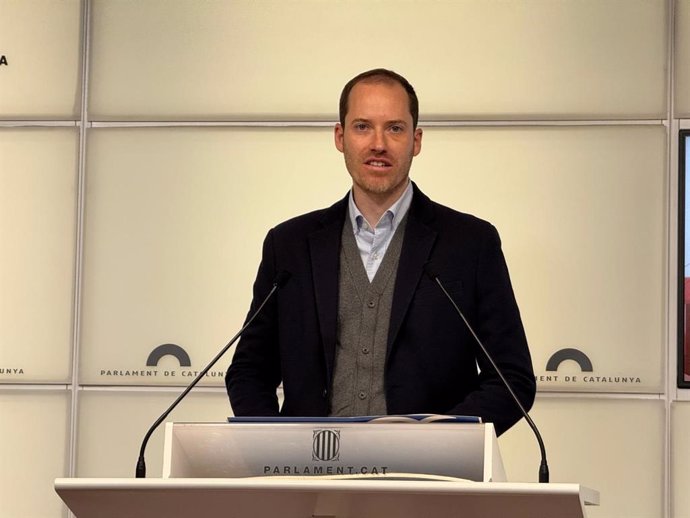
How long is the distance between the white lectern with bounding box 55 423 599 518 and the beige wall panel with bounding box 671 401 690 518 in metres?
2.29

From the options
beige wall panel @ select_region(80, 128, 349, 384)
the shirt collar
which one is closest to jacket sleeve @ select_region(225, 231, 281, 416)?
the shirt collar

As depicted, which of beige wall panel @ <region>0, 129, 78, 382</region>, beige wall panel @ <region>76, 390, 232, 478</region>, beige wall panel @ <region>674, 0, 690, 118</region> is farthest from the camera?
beige wall panel @ <region>0, 129, 78, 382</region>

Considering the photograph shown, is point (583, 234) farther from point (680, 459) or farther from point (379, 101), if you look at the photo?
point (379, 101)

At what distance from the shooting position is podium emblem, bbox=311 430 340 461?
7.04ft

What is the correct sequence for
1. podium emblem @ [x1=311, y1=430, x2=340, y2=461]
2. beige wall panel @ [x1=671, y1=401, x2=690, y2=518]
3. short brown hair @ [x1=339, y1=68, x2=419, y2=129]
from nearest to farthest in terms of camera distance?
podium emblem @ [x1=311, y1=430, x2=340, y2=461], short brown hair @ [x1=339, y1=68, x2=419, y2=129], beige wall panel @ [x1=671, y1=401, x2=690, y2=518]

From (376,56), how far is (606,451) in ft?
5.44

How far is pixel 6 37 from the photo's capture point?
4762mm

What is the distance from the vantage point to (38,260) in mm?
4652

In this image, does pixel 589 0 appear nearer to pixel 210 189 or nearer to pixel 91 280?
pixel 210 189

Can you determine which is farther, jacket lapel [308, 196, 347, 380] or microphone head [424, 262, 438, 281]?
jacket lapel [308, 196, 347, 380]

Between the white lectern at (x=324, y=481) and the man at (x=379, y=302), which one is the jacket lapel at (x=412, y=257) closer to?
the man at (x=379, y=302)

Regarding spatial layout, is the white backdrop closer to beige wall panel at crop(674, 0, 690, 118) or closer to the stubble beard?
beige wall panel at crop(674, 0, 690, 118)

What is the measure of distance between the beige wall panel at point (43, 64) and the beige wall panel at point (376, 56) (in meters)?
0.09

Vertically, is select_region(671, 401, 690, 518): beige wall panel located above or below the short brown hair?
below
